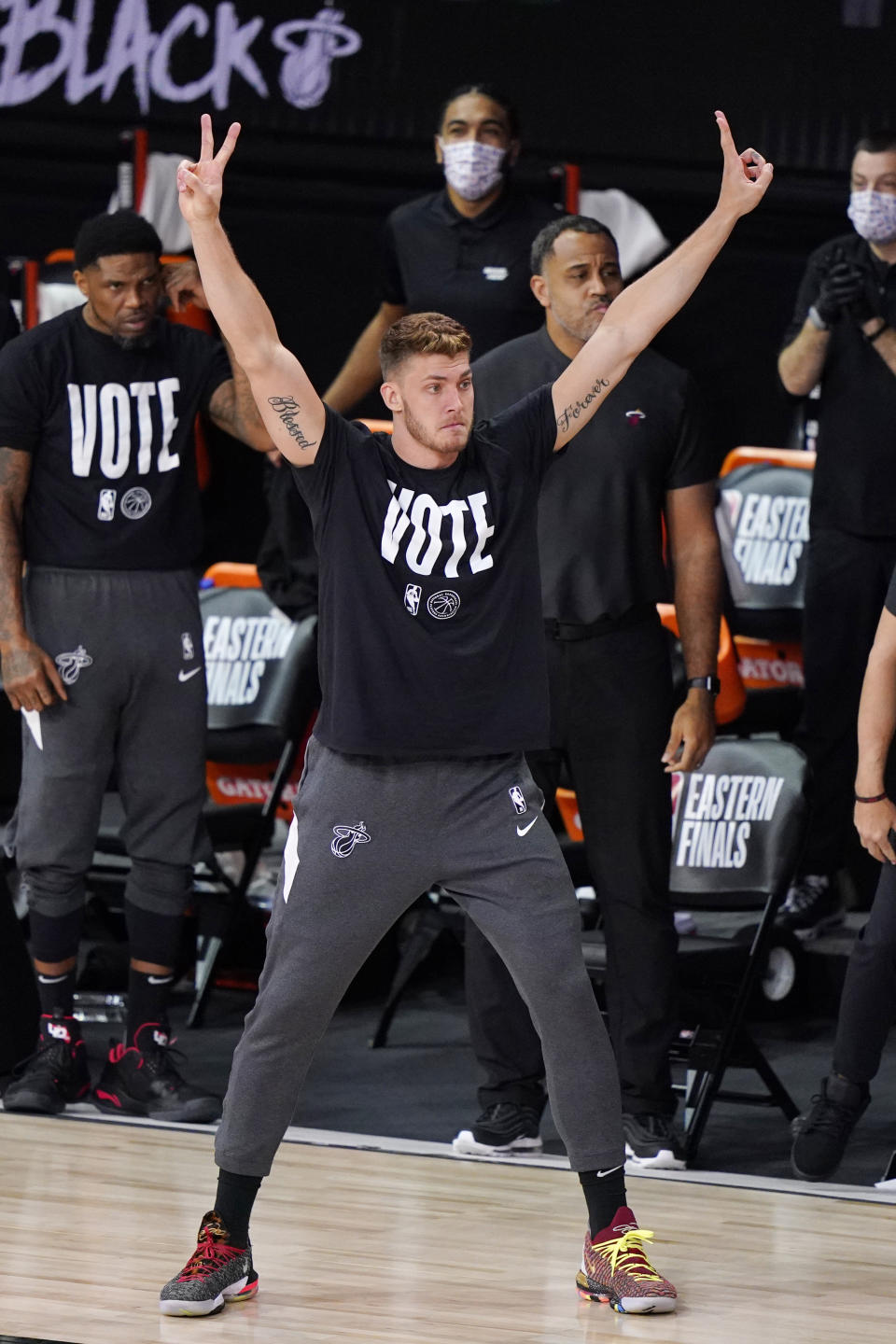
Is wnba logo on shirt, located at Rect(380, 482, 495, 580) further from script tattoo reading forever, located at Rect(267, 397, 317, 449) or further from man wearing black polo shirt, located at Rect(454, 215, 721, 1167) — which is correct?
man wearing black polo shirt, located at Rect(454, 215, 721, 1167)

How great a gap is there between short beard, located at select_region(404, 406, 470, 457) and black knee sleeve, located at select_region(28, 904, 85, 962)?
73.6 inches

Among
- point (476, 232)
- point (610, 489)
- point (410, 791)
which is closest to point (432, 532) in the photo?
point (410, 791)

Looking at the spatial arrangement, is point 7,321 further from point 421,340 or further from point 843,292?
point 421,340

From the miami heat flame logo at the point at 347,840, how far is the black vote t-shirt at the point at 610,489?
1.21 metres

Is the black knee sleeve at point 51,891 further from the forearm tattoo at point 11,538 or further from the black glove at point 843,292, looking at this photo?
the black glove at point 843,292

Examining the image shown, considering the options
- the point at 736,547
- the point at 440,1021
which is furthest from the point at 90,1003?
the point at 736,547

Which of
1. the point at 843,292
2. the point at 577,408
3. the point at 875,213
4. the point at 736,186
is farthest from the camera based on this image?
the point at 875,213

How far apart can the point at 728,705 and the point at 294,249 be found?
8.48 ft

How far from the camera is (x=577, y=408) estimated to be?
3.94 metres

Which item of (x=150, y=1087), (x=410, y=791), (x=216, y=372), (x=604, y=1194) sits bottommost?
(x=150, y=1087)

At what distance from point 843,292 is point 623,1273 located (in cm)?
289

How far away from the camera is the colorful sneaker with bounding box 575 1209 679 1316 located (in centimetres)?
367

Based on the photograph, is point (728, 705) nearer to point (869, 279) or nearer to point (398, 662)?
point (869, 279)

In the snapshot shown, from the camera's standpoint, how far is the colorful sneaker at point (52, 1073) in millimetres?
5016
